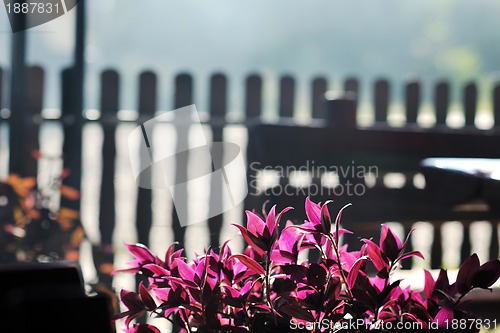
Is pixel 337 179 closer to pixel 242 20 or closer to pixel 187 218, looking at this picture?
pixel 187 218

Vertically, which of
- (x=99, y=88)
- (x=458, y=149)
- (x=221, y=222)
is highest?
(x=99, y=88)

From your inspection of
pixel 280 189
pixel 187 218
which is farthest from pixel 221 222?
pixel 280 189

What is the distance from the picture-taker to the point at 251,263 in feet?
2.57

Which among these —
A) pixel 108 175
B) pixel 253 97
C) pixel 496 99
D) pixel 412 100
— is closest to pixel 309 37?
pixel 496 99

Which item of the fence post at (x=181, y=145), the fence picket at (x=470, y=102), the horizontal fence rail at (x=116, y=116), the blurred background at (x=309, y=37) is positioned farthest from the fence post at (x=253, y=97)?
the blurred background at (x=309, y=37)

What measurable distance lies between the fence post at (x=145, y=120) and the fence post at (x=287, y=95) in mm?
840

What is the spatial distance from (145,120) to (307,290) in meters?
3.66

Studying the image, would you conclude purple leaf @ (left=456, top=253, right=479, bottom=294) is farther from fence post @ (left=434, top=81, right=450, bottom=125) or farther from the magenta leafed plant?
fence post @ (left=434, top=81, right=450, bottom=125)

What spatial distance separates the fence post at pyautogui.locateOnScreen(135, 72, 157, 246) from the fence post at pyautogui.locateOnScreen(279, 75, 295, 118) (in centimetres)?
84

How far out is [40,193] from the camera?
3086mm

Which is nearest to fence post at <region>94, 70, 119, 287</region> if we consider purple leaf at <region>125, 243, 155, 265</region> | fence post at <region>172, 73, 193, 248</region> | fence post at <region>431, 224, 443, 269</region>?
fence post at <region>172, 73, 193, 248</region>

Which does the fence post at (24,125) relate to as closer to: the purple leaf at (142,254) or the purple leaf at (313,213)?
the purple leaf at (142,254)

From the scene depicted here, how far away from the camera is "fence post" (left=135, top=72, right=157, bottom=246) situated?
14.1ft

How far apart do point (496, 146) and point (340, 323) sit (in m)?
1.78
